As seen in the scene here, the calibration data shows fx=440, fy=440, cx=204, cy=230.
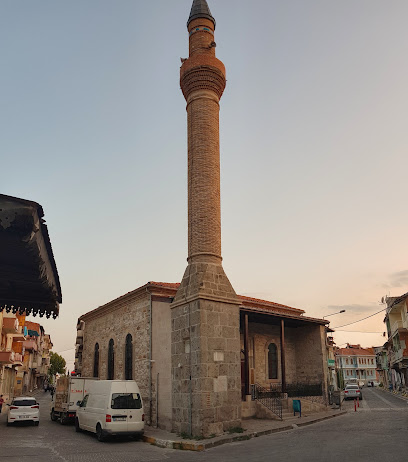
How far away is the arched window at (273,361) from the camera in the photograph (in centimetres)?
2328

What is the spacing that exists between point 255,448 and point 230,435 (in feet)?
6.40

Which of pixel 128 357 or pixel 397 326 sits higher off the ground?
pixel 397 326

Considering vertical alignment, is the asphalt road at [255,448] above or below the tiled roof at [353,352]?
below

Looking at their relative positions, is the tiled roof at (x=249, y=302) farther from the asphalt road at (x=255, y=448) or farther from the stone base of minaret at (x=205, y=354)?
the asphalt road at (x=255, y=448)

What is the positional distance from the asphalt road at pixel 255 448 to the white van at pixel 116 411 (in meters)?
0.36

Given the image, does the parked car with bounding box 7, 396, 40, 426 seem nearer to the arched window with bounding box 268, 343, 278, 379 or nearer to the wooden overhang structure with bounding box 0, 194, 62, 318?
the arched window with bounding box 268, 343, 278, 379

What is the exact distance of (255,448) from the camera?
11586mm

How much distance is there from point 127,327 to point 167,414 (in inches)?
217

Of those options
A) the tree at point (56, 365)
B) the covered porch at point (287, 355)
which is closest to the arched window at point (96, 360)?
the covered porch at point (287, 355)

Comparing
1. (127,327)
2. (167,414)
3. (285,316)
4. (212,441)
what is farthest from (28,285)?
(285,316)

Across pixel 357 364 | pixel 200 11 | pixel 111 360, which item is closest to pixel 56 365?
pixel 357 364

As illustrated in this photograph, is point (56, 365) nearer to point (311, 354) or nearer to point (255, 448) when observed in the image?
point (311, 354)

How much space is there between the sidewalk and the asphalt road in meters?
0.37

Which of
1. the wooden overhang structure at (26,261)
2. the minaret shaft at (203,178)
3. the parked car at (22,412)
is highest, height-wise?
the minaret shaft at (203,178)
